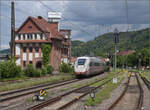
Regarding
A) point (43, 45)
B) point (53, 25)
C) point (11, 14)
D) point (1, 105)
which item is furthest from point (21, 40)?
point (1, 105)

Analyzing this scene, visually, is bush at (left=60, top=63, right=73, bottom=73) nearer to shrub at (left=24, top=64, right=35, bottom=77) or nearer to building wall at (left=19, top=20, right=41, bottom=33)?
building wall at (left=19, top=20, right=41, bottom=33)

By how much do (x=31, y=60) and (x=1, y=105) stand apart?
1497 inches

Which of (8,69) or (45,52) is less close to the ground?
(45,52)

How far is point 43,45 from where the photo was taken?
1875 inches

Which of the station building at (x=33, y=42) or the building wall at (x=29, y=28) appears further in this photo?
the building wall at (x=29, y=28)

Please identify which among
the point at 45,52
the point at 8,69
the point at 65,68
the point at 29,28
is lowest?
the point at 65,68

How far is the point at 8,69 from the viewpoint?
29.2 m

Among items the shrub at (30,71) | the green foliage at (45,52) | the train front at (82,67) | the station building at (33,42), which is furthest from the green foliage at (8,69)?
the station building at (33,42)

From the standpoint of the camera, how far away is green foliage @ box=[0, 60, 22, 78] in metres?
28.6

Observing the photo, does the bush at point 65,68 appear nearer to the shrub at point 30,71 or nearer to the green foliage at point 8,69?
the shrub at point 30,71

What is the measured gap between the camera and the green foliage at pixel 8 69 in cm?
2859

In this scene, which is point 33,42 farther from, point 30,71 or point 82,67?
point 82,67

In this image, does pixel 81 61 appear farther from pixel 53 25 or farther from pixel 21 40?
pixel 53 25

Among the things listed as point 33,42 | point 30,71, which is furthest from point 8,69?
point 33,42
